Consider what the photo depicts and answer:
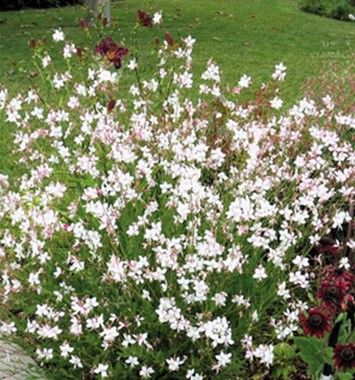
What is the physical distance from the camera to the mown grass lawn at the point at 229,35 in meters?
11.5

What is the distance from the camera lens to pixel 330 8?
69.0ft

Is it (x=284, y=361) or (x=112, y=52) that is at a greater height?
(x=112, y=52)

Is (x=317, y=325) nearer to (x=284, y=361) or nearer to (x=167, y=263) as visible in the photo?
(x=167, y=263)

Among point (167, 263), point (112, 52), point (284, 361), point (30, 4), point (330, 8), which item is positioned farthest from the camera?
point (330, 8)

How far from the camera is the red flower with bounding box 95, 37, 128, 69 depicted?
4100 millimetres

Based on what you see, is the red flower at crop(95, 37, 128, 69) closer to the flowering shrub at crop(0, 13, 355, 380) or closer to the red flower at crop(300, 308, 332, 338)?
the flowering shrub at crop(0, 13, 355, 380)

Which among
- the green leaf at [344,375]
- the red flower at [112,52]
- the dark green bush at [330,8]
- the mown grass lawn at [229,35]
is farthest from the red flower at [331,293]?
the dark green bush at [330,8]

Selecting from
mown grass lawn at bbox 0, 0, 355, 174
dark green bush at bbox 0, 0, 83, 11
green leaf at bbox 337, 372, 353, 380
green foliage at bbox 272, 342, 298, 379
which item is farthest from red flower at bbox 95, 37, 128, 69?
dark green bush at bbox 0, 0, 83, 11

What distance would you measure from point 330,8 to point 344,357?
19395 millimetres

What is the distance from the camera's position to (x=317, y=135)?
3686mm

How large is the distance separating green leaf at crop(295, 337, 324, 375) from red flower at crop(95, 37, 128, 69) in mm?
1759

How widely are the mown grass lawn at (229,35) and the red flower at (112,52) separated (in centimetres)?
318

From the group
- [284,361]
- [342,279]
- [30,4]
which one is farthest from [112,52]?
[30,4]

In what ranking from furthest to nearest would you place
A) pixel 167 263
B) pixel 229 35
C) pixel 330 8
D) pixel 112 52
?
1. pixel 330 8
2. pixel 229 35
3. pixel 112 52
4. pixel 167 263
